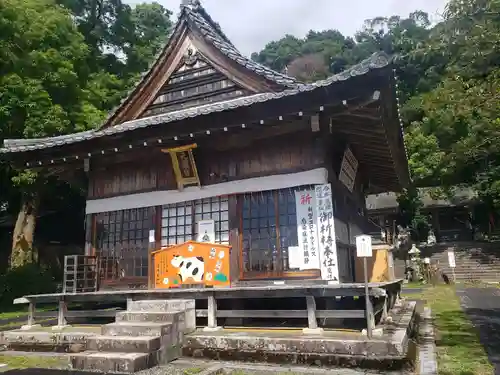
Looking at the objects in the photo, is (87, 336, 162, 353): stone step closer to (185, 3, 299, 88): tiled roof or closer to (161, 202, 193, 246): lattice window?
(161, 202, 193, 246): lattice window

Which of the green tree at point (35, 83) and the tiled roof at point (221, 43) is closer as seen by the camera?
the tiled roof at point (221, 43)

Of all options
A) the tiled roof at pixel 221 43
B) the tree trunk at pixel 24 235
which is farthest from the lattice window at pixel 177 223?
the tree trunk at pixel 24 235

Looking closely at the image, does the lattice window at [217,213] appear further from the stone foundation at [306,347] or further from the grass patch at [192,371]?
the grass patch at [192,371]

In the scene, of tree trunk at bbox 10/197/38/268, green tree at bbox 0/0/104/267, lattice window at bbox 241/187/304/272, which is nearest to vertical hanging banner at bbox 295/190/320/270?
lattice window at bbox 241/187/304/272

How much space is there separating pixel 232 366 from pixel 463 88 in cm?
664

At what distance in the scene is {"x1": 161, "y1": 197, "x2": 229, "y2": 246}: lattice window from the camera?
10000mm

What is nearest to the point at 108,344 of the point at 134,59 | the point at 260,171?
the point at 260,171

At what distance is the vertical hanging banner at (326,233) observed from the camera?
8609 mm

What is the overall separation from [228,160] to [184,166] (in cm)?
111

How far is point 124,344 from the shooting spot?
668cm

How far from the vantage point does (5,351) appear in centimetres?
877

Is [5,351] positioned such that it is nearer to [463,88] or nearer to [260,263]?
[260,263]

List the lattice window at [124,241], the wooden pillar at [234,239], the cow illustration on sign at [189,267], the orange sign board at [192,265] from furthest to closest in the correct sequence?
the lattice window at [124,241]
the wooden pillar at [234,239]
the cow illustration on sign at [189,267]
the orange sign board at [192,265]

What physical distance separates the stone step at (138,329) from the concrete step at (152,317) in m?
0.20
